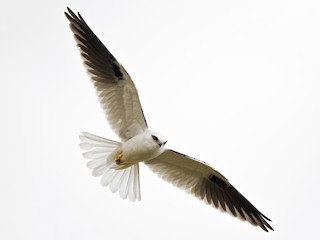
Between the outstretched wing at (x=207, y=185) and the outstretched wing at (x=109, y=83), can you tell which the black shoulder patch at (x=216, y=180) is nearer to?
the outstretched wing at (x=207, y=185)

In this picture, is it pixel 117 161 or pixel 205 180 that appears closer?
pixel 117 161

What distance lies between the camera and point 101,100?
1059 centimetres

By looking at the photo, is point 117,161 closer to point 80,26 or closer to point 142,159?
point 142,159

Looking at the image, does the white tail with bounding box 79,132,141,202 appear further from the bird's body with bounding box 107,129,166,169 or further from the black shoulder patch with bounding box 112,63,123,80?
the black shoulder patch with bounding box 112,63,123,80

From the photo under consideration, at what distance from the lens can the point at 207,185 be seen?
11258 mm

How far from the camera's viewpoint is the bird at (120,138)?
10328 mm

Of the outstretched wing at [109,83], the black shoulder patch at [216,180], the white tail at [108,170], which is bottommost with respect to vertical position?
the black shoulder patch at [216,180]

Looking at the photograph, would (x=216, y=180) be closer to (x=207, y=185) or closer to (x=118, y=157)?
(x=207, y=185)

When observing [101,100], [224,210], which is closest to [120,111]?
[101,100]

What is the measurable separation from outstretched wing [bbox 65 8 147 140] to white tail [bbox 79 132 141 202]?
0.29 metres

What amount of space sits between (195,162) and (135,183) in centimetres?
86

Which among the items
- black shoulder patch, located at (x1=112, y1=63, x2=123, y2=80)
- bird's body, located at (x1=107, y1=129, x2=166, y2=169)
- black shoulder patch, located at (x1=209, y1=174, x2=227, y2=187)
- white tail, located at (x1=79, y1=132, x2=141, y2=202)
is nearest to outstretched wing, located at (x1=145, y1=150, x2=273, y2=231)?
black shoulder patch, located at (x1=209, y1=174, x2=227, y2=187)

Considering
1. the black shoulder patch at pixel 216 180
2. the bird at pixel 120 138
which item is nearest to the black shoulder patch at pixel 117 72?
the bird at pixel 120 138

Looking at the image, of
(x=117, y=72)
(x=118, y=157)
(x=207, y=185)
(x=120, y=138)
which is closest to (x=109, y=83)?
(x=117, y=72)
